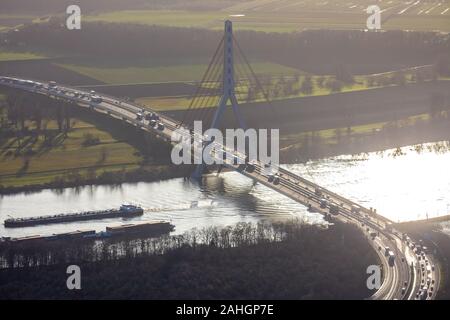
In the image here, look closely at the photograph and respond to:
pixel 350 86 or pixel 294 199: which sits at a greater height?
pixel 350 86

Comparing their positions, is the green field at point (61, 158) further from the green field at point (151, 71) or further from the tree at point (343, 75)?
the tree at point (343, 75)

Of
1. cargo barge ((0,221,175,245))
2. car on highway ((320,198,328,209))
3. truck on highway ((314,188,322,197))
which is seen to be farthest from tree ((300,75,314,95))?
cargo barge ((0,221,175,245))

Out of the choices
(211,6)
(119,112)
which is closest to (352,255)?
(119,112)

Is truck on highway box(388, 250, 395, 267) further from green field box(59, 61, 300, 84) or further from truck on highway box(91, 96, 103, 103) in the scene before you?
green field box(59, 61, 300, 84)

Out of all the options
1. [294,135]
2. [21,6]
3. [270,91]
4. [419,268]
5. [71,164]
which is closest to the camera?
[419,268]

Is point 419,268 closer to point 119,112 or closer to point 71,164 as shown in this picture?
point 71,164
